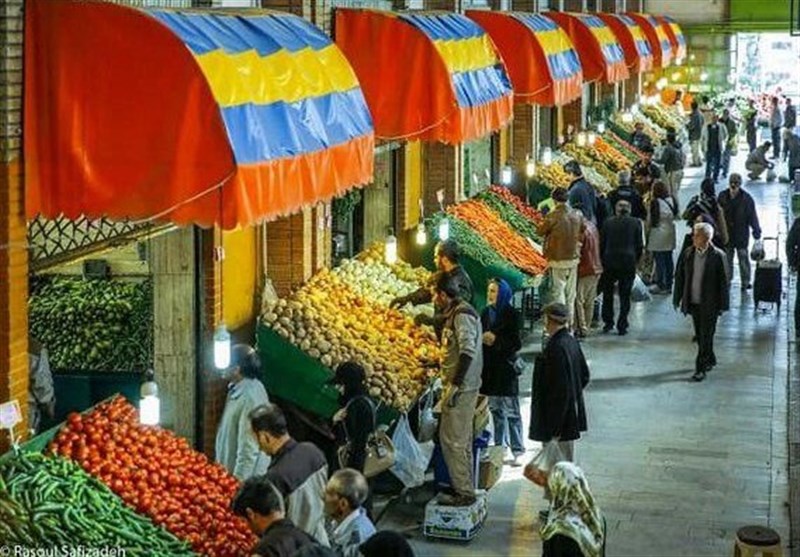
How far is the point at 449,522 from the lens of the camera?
37.1 ft

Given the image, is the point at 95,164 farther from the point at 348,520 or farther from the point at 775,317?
the point at 775,317

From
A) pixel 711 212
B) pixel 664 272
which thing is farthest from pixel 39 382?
pixel 664 272

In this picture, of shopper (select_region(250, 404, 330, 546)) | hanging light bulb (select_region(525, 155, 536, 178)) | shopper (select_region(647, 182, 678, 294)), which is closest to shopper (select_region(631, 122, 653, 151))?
hanging light bulb (select_region(525, 155, 536, 178))

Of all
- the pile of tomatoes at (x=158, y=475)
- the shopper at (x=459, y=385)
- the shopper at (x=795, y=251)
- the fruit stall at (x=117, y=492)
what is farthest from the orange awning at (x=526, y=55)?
the pile of tomatoes at (x=158, y=475)

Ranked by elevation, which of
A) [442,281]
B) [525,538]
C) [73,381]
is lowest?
[525,538]

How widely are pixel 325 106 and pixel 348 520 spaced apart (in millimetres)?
3550

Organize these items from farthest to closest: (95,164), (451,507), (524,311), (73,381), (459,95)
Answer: (524,311), (459,95), (73,381), (451,507), (95,164)

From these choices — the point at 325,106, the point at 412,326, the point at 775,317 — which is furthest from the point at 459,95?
the point at 775,317

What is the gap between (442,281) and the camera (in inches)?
466

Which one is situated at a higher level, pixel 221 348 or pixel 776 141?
pixel 776 141

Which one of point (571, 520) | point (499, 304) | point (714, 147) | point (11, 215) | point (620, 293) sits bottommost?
point (620, 293)

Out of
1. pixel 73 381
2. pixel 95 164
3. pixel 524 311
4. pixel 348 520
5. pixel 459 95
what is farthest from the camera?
pixel 524 311

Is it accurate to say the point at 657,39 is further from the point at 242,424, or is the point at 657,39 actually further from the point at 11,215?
the point at 11,215

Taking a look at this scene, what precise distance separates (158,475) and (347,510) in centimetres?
188
